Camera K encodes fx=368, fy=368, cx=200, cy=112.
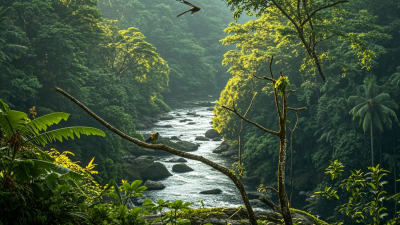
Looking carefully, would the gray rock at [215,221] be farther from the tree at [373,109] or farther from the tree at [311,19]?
the tree at [373,109]

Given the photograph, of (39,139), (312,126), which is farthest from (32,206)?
(312,126)

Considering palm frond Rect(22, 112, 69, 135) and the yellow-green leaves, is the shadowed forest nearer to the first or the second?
palm frond Rect(22, 112, 69, 135)

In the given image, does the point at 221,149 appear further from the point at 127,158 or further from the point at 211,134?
the point at 127,158

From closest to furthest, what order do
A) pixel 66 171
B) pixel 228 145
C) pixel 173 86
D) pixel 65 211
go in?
pixel 65 211
pixel 66 171
pixel 228 145
pixel 173 86

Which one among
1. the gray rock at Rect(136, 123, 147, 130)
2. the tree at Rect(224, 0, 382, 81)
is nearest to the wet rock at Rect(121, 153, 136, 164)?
the gray rock at Rect(136, 123, 147, 130)

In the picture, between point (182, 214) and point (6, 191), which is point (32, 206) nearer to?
point (6, 191)

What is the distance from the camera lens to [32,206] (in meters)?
3.39

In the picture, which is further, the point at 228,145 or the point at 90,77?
the point at 228,145

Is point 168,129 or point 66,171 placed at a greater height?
point 66,171

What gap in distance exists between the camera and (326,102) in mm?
26000

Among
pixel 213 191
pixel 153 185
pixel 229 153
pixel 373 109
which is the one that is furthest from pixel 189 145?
pixel 373 109

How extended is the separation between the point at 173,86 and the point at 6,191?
58673 millimetres

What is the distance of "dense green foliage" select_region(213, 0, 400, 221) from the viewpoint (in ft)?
75.3

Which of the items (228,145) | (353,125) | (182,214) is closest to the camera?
(182,214)
